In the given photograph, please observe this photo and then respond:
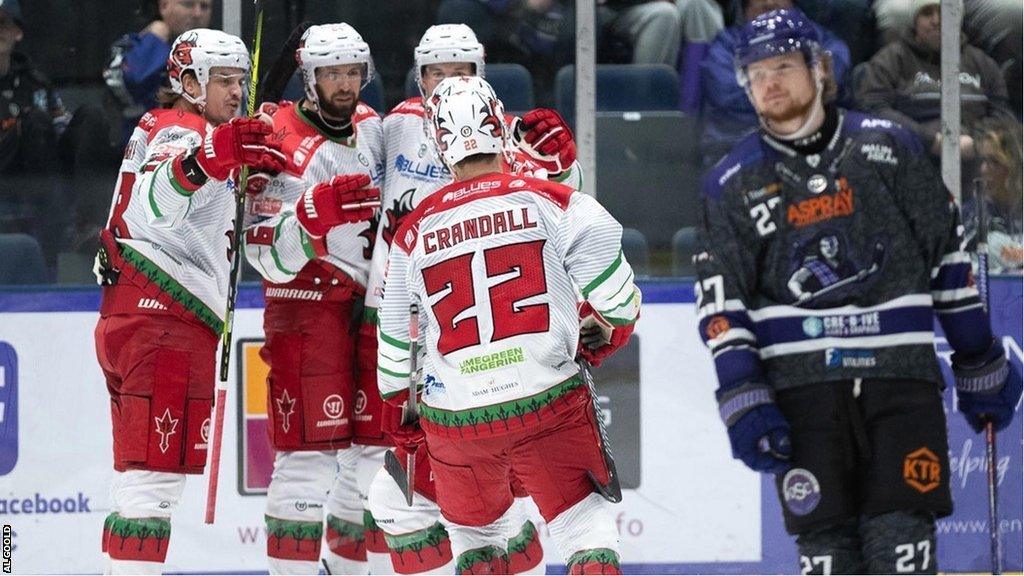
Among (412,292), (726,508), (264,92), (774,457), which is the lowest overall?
(726,508)

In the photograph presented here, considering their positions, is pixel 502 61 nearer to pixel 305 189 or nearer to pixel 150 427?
pixel 305 189

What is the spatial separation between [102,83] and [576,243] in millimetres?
2740

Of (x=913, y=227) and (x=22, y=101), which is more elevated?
(x=22, y=101)

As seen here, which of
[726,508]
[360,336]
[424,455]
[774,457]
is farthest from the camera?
[726,508]

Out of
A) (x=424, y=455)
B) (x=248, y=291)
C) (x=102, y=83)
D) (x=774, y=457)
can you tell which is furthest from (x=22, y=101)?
(x=774, y=457)

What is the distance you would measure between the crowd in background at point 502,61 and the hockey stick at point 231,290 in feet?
3.81

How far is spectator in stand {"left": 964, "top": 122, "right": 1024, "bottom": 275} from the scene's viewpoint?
6.04m

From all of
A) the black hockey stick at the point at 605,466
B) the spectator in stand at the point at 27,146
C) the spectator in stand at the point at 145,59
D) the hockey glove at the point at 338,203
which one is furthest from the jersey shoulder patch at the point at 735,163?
the spectator in stand at the point at 27,146

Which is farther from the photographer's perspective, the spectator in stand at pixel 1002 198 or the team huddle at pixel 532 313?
the spectator in stand at pixel 1002 198

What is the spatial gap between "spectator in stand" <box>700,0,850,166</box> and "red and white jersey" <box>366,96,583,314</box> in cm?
127

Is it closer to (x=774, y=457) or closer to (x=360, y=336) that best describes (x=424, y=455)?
(x=360, y=336)

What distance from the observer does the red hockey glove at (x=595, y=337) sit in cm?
406

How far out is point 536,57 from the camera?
6023 mm

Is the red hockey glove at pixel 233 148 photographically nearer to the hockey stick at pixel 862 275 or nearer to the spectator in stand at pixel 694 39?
the hockey stick at pixel 862 275
